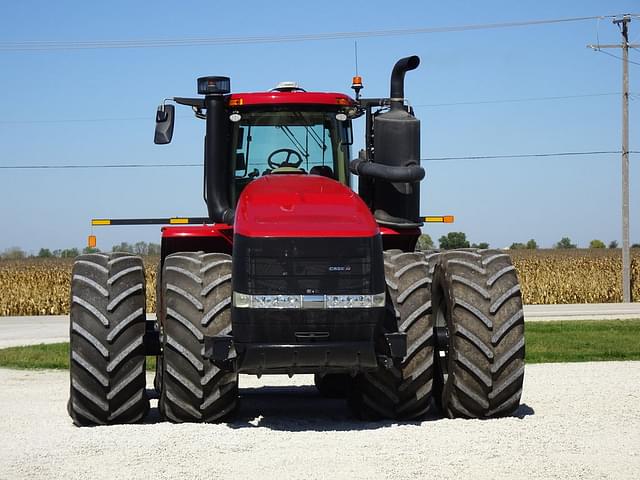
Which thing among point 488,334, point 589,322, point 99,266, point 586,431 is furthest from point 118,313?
point 589,322

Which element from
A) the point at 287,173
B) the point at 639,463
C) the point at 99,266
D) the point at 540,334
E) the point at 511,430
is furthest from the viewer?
the point at 540,334

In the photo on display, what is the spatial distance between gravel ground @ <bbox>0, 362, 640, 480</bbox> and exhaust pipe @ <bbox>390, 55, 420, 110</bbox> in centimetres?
300

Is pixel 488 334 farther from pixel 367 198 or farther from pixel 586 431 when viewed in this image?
pixel 367 198

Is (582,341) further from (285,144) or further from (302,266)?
(302,266)

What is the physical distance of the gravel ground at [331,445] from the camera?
25.2 feet

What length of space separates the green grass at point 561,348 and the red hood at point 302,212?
7.76 m

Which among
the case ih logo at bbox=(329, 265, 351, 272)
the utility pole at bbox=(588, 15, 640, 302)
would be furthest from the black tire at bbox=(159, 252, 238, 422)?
the utility pole at bbox=(588, 15, 640, 302)

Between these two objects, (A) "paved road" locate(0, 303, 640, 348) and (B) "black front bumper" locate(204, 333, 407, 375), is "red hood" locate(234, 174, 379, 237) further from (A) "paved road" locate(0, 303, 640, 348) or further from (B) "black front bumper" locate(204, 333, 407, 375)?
(A) "paved road" locate(0, 303, 640, 348)

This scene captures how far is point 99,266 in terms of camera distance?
9930 mm

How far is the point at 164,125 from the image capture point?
10.6m

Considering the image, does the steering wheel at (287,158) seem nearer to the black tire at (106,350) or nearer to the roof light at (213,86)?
the roof light at (213,86)

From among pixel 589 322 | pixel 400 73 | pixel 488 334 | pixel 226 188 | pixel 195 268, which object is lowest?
pixel 589 322

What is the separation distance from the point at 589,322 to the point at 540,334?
4253mm

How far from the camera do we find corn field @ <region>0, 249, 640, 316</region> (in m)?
36.1
